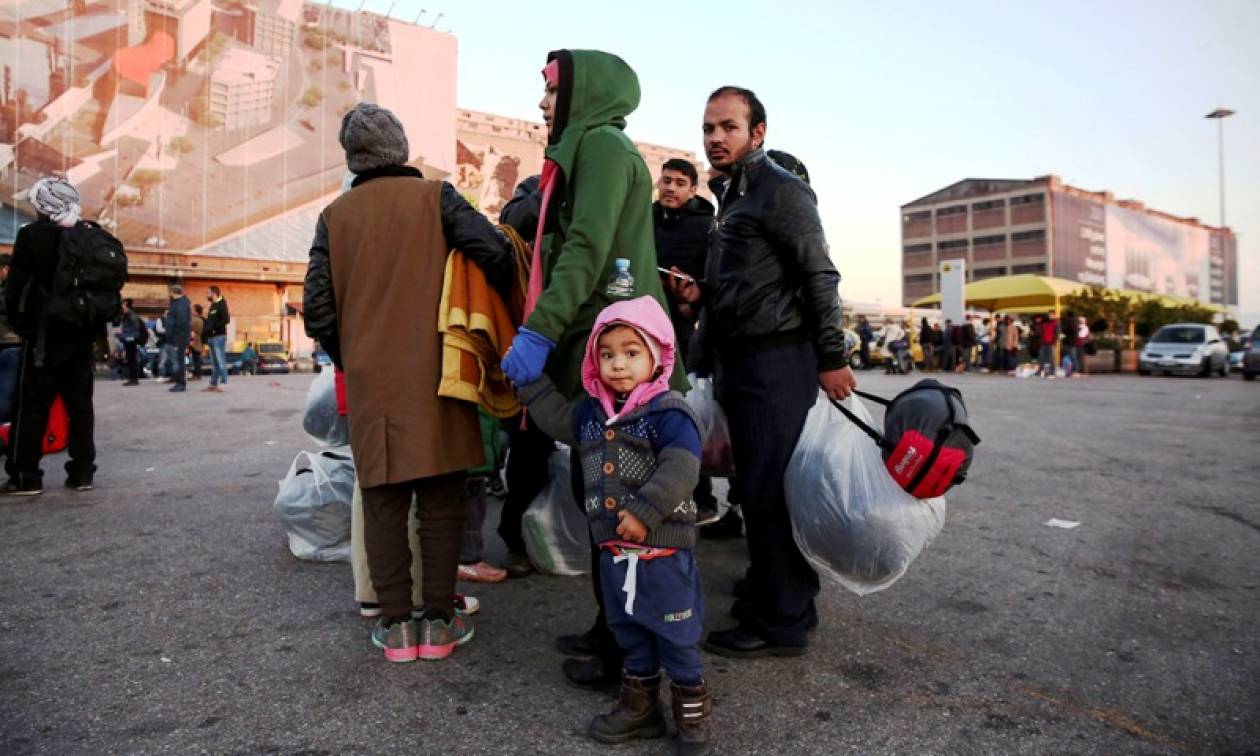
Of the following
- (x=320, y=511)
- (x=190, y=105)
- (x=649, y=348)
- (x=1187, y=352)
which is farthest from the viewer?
(x=190, y=105)

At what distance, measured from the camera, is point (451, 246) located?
2691mm

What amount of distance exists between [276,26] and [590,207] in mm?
54963

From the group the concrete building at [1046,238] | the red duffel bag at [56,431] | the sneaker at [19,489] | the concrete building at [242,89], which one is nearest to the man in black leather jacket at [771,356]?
the sneaker at [19,489]

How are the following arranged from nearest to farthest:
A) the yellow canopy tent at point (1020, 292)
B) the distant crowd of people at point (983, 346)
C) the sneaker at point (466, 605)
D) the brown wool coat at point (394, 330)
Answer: the brown wool coat at point (394, 330) → the sneaker at point (466, 605) → the distant crowd of people at point (983, 346) → the yellow canopy tent at point (1020, 292)

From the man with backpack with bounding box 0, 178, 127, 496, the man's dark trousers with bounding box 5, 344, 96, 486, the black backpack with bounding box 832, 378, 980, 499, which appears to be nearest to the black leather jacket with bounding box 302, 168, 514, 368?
the black backpack with bounding box 832, 378, 980, 499

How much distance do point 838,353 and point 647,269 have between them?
720 mm

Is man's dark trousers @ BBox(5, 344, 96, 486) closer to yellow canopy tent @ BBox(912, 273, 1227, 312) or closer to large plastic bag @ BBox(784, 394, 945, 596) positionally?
large plastic bag @ BBox(784, 394, 945, 596)

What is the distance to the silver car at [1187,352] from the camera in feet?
76.8

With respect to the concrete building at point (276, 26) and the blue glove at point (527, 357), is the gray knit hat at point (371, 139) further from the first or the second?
the concrete building at point (276, 26)

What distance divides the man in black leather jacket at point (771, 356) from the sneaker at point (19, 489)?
4553mm

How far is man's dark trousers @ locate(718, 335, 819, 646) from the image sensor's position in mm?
2723

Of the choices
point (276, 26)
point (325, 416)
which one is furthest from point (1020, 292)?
point (276, 26)

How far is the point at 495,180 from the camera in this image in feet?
220

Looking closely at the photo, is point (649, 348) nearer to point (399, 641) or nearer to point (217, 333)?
point (399, 641)
